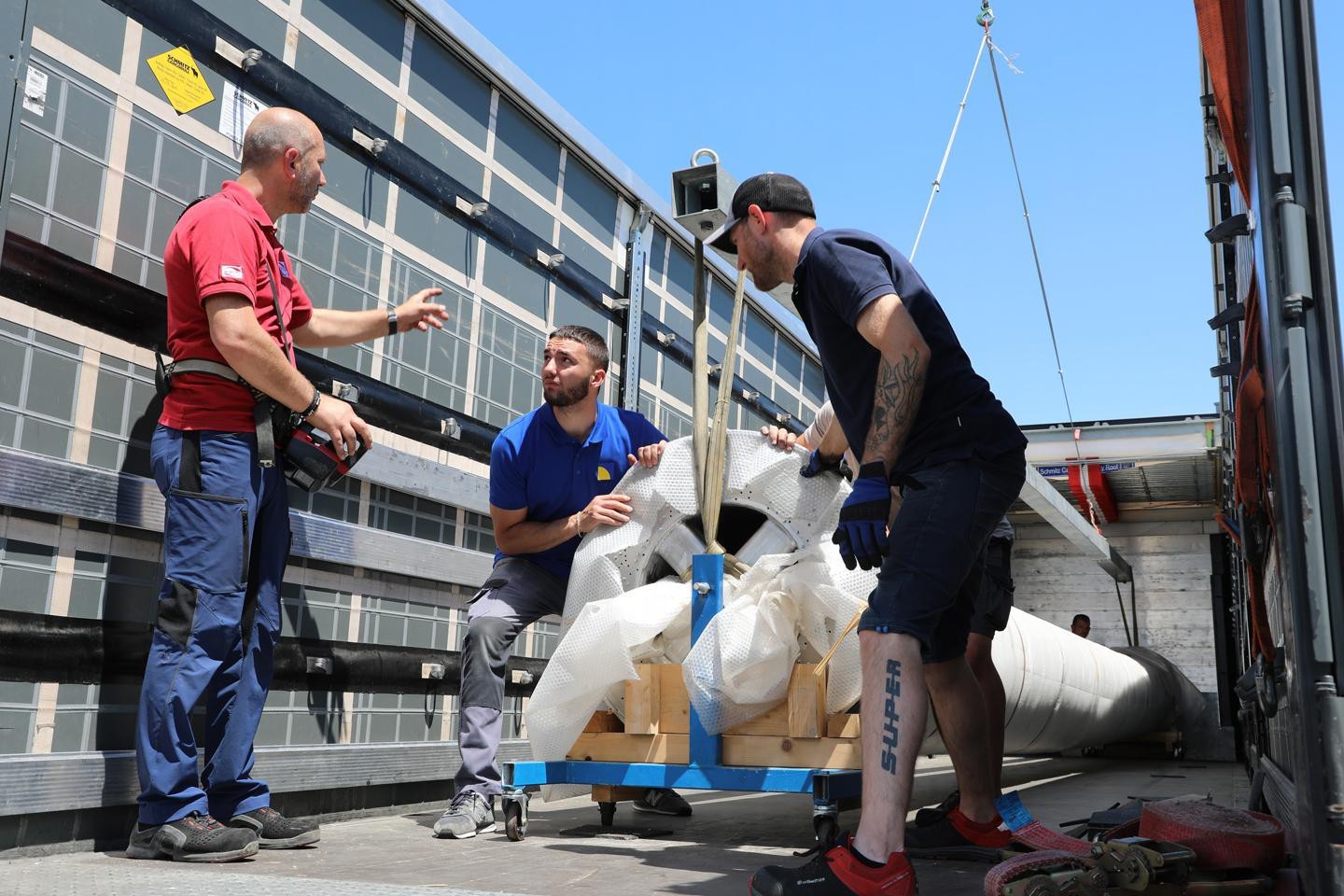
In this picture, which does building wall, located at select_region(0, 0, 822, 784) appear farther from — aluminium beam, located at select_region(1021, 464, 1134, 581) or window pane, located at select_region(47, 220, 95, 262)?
aluminium beam, located at select_region(1021, 464, 1134, 581)

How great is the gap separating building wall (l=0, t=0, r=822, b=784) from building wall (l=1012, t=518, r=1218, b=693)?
338 inches

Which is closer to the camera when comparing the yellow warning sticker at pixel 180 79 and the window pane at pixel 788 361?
the yellow warning sticker at pixel 180 79

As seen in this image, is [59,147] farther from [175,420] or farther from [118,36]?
[175,420]

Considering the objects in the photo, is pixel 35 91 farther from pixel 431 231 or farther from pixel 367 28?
pixel 431 231

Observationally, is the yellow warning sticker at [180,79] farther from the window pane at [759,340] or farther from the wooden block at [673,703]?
the window pane at [759,340]

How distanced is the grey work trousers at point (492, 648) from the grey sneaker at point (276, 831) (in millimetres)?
542

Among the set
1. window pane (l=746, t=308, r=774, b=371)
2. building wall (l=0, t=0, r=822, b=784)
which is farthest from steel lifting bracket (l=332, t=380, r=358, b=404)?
window pane (l=746, t=308, r=774, b=371)

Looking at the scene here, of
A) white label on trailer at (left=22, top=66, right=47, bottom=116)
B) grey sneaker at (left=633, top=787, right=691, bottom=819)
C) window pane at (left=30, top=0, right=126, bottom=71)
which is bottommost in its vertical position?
grey sneaker at (left=633, top=787, right=691, bottom=819)

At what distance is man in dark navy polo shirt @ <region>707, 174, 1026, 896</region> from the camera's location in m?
2.04

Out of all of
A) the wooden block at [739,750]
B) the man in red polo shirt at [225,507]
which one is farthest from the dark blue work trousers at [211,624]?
the wooden block at [739,750]

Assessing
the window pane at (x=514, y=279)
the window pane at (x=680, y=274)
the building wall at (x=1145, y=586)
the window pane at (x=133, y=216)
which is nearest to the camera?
the window pane at (x=133, y=216)

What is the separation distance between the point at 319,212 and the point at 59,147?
0.91 metres

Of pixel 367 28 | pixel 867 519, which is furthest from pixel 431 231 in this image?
pixel 867 519

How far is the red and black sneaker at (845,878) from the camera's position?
1970mm
